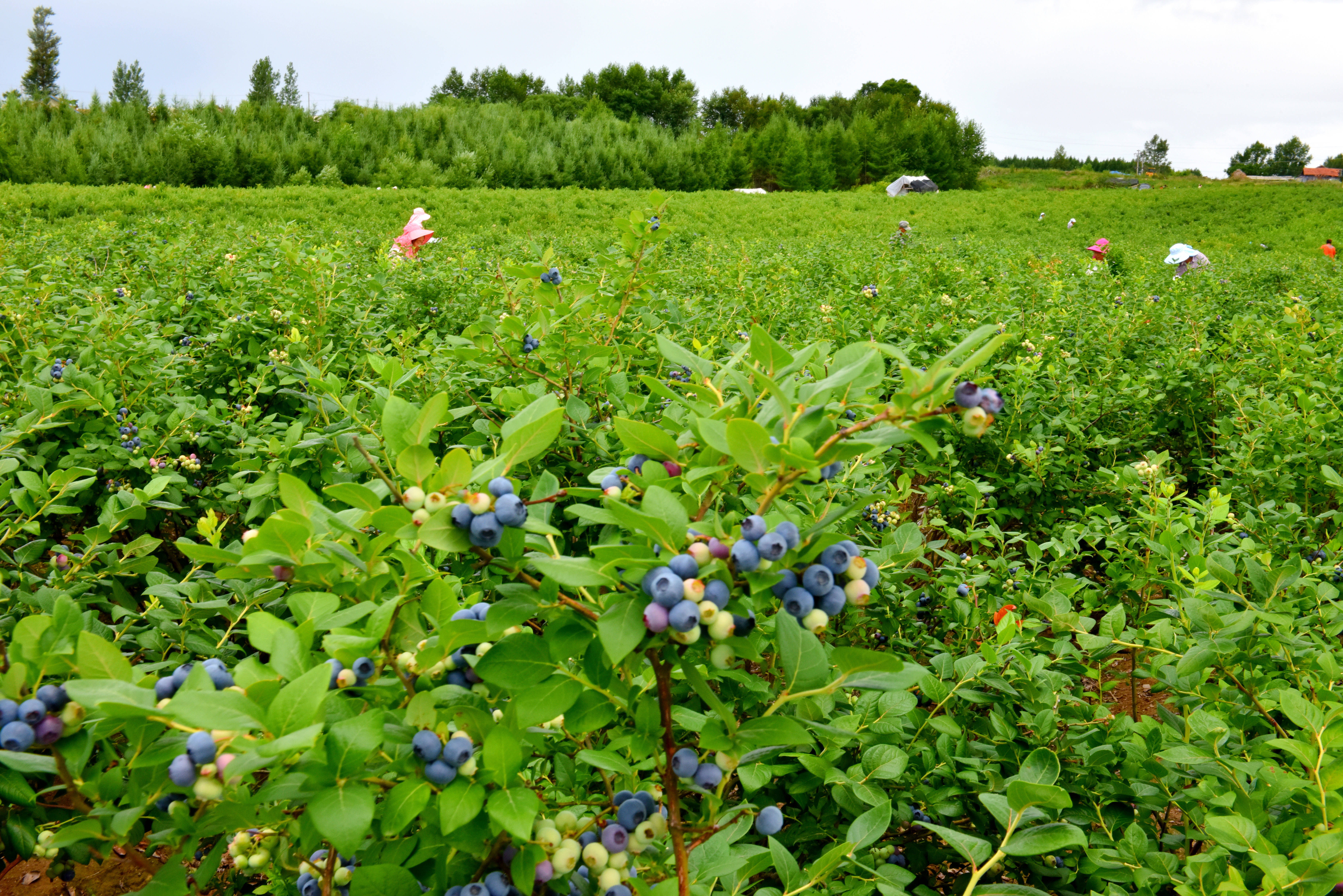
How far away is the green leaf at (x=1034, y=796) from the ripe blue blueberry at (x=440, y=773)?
67cm

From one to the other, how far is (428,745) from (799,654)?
1.21 ft

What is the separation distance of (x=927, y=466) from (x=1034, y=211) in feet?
65.8

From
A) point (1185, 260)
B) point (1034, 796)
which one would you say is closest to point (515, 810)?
point (1034, 796)

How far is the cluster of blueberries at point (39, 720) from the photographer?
68cm

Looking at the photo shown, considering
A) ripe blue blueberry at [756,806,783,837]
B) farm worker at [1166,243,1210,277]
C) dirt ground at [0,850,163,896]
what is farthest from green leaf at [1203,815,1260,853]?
farm worker at [1166,243,1210,277]

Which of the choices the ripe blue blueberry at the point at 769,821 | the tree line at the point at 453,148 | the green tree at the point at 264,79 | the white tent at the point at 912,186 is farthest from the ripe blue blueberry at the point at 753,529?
the green tree at the point at 264,79

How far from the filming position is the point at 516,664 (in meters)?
0.76

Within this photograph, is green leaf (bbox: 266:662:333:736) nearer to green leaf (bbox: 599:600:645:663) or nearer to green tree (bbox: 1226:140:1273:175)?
green leaf (bbox: 599:600:645:663)

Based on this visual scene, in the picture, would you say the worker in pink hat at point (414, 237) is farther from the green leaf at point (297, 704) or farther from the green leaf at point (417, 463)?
the green leaf at point (297, 704)

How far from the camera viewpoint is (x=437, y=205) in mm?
15711

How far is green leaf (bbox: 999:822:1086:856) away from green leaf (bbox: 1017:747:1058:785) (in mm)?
120

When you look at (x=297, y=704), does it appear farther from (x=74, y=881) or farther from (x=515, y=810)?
(x=74, y=881)

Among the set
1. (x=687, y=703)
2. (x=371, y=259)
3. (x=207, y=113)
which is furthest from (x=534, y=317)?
(x=207, y=113)

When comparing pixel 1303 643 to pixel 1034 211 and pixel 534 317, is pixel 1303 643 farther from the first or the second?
pixel 1034 211
